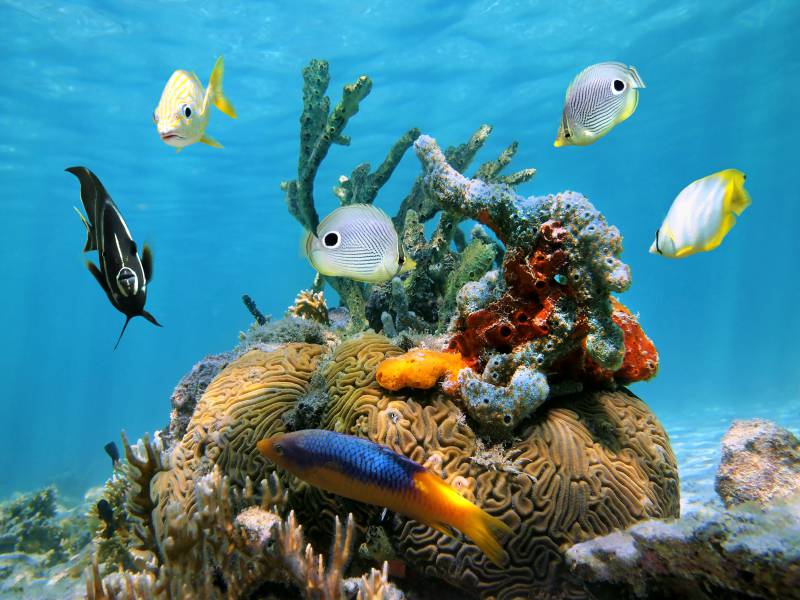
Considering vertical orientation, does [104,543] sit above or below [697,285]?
below

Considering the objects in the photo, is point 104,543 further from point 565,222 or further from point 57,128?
point 57,128

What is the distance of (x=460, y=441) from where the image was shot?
3588mm

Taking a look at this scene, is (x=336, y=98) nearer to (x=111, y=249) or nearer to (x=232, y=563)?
(x=111, y=249)

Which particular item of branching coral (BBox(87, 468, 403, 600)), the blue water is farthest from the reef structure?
the blue water

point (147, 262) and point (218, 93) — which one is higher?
point (218, 93)

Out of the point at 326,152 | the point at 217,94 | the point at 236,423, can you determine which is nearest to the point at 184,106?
the point at 217,94

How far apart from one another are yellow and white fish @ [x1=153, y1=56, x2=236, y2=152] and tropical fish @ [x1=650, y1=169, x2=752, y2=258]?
10.8 feet

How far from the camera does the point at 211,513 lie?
2.88 m

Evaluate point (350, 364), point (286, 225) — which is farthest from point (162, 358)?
point (350, 364)

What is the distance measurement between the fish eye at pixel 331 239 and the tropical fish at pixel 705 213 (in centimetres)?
248

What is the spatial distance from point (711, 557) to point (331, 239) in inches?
106

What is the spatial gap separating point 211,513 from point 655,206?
63301 mm

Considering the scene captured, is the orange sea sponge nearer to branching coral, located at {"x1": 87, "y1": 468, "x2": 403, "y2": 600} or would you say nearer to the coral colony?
the coral colony

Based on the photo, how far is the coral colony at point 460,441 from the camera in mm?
2867
